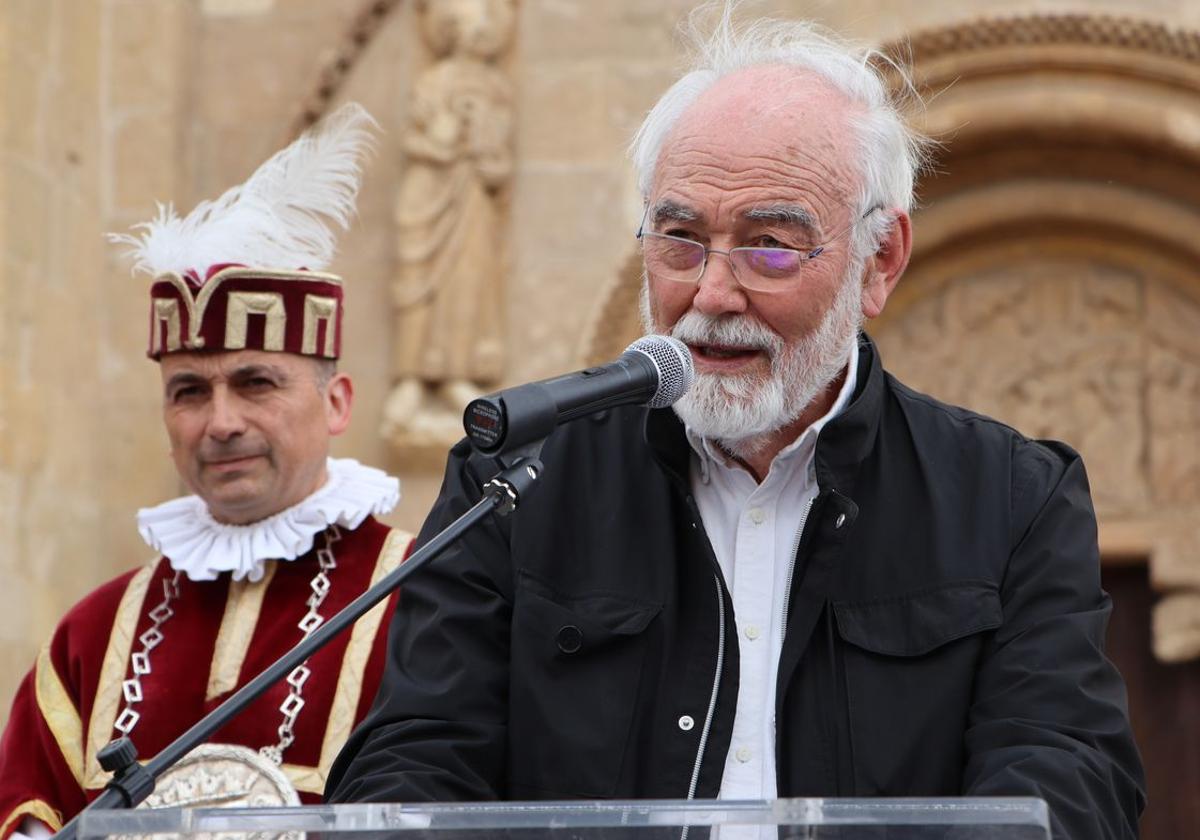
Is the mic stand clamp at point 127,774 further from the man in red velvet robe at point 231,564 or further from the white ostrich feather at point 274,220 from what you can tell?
the white ostrich feather at point 274,220

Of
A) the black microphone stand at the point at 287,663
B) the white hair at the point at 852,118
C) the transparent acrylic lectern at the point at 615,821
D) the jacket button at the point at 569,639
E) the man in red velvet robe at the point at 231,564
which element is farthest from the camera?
the man in red velvet robe at the point at 231,564

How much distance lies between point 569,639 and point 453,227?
4.44 metres

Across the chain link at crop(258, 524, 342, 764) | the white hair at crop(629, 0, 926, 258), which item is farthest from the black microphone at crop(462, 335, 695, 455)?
the chain link at crop(258, 524, 342, 764)

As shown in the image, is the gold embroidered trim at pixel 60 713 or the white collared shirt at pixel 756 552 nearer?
the white collared shirt at pixel 756 552

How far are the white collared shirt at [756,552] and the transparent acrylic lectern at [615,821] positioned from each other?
698mm

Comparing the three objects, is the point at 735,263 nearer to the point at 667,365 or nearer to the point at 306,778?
the point at 667,365

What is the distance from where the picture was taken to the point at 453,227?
282 inches

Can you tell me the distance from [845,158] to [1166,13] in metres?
4.44

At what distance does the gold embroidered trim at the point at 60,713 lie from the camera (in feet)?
13.6

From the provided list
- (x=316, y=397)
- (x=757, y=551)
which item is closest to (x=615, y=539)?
(x=757, y=551)

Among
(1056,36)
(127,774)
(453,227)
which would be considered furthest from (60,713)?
(1056,36)

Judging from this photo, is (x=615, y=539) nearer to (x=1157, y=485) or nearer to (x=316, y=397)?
(x=316, y=397)

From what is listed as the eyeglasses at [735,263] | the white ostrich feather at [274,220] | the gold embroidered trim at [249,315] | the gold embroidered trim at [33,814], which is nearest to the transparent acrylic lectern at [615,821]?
the eyeglasses at [735,263]

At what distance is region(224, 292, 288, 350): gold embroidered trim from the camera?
4277 millimetres
